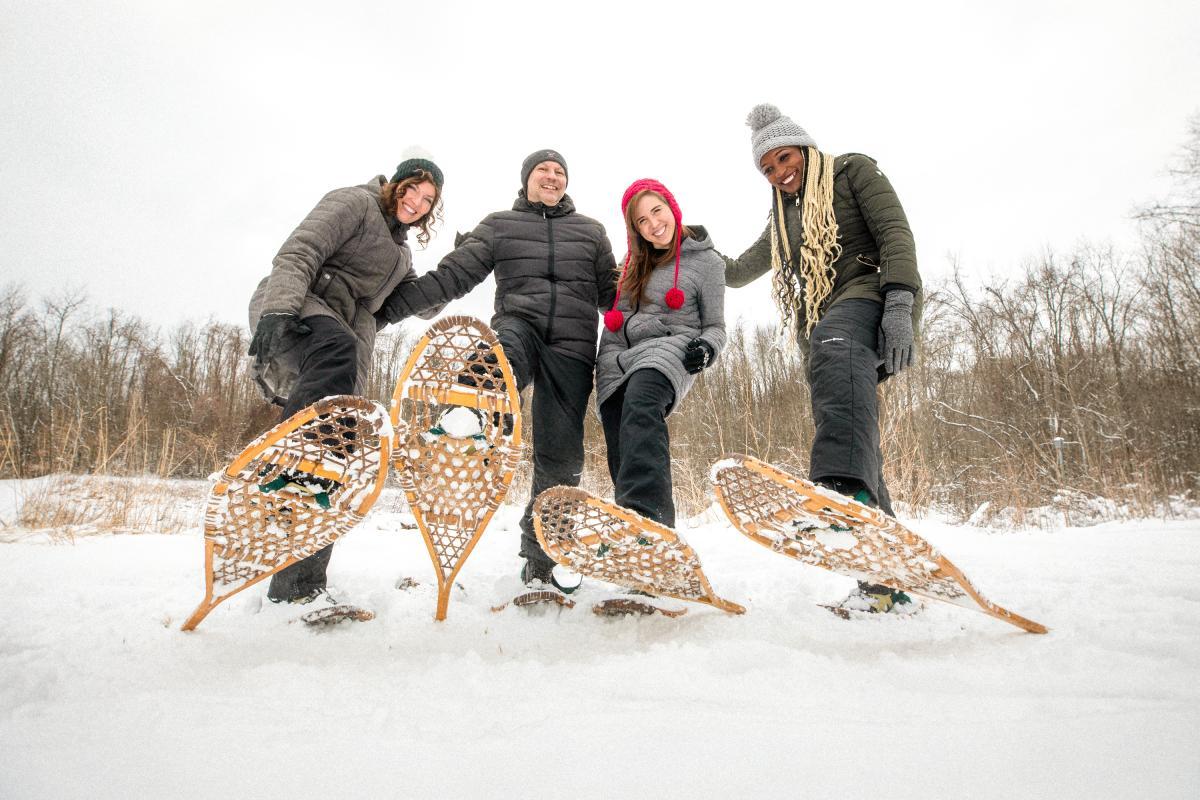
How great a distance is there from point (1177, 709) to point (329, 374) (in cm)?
212

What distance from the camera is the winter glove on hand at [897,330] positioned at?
1.62 m

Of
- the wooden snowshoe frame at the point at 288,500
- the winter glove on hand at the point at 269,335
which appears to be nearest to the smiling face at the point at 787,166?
the wooden snowshoe frame at the point at 288,500

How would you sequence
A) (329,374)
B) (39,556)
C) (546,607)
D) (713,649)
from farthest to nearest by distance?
(39,556), (329,374), (546,607), (713,649)

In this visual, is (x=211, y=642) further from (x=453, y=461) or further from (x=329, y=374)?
(x=329, y=374)

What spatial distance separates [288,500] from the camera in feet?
4.24

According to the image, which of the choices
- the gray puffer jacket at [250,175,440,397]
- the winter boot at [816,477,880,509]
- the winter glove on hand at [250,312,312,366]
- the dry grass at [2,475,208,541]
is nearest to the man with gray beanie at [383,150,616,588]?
the gray puffer jacket at [250,175,440,397]

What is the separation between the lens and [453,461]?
1.52 metres

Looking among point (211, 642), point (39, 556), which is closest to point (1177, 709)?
point (211, 642)

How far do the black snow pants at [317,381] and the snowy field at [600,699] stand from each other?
102mm

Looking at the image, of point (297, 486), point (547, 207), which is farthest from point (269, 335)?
point (547, 207)

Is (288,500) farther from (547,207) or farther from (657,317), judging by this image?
(547,207)

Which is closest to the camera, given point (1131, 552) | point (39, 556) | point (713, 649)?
point (713, 649)

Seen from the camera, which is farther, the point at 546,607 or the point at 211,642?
the point at 546,607

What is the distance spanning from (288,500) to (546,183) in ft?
5.42
